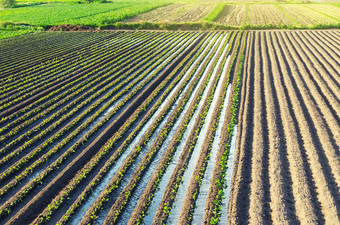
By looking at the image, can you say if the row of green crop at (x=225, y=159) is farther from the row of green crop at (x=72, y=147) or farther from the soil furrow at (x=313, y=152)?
the row of green crop at (x=72, y=147)

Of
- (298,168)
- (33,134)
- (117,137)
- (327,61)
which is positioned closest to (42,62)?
(33,134)

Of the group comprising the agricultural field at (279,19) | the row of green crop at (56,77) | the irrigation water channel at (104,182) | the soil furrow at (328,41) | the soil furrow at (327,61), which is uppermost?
the agricultural field at (279,19)

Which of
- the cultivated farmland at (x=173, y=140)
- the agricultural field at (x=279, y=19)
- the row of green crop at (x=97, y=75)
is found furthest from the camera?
the agricultural field at (x=279, y=19)

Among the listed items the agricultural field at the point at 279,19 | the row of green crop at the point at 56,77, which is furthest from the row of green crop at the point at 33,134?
the agricultural field at the point at 279,19

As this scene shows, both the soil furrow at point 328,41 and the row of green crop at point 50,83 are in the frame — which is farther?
the soil furrow at point 328,41

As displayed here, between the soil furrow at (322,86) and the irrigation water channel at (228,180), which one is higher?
the soil furrow at (322,86)

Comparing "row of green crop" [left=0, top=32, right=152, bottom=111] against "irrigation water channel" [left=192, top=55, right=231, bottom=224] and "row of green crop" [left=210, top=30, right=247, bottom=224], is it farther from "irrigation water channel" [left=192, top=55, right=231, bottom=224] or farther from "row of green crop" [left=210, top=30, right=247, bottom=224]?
"row of green crop" [left=210, top=30, right=247, bottom=224]

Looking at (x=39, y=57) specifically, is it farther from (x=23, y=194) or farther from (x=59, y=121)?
(x=23, y=194)

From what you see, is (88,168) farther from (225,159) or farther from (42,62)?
(42,62)
